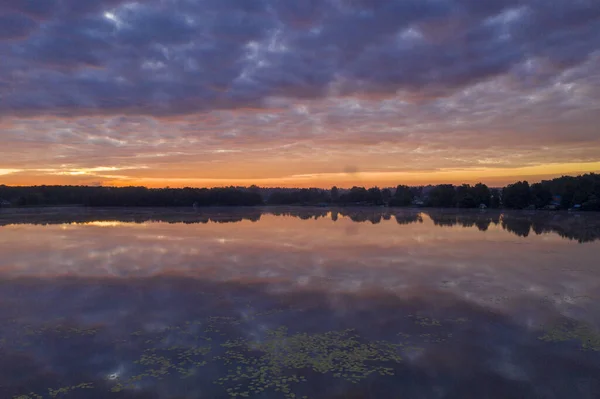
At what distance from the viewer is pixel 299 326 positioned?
1250 cm

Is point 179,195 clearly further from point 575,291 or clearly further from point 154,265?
point 575,291

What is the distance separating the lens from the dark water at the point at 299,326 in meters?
9.16

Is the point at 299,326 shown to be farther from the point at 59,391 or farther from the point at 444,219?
the point at 444,219

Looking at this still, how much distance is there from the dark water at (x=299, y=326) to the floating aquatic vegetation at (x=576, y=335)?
0.06 metres

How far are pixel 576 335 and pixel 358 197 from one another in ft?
376

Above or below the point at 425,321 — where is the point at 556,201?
above

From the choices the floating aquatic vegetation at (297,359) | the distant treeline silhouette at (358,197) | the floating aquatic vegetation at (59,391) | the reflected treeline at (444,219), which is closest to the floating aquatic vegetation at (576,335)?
the floating aquatic vegetation at (297,359)

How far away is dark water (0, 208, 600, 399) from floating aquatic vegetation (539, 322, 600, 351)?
56 millimetres

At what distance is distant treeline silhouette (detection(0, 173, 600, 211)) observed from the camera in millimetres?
80938

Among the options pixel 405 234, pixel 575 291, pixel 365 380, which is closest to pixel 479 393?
pixel 365 380

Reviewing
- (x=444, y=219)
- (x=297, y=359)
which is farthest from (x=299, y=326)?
(x=444, y=219)

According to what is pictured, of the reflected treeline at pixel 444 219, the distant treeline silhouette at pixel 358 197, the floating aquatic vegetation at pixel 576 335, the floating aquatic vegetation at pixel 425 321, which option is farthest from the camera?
the distant treeline silhouette at pixel 358 197

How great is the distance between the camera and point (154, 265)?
2220cm

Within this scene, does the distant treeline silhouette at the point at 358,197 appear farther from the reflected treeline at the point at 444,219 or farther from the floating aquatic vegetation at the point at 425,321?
the floating aquatic vegetation at the point at 425,321
